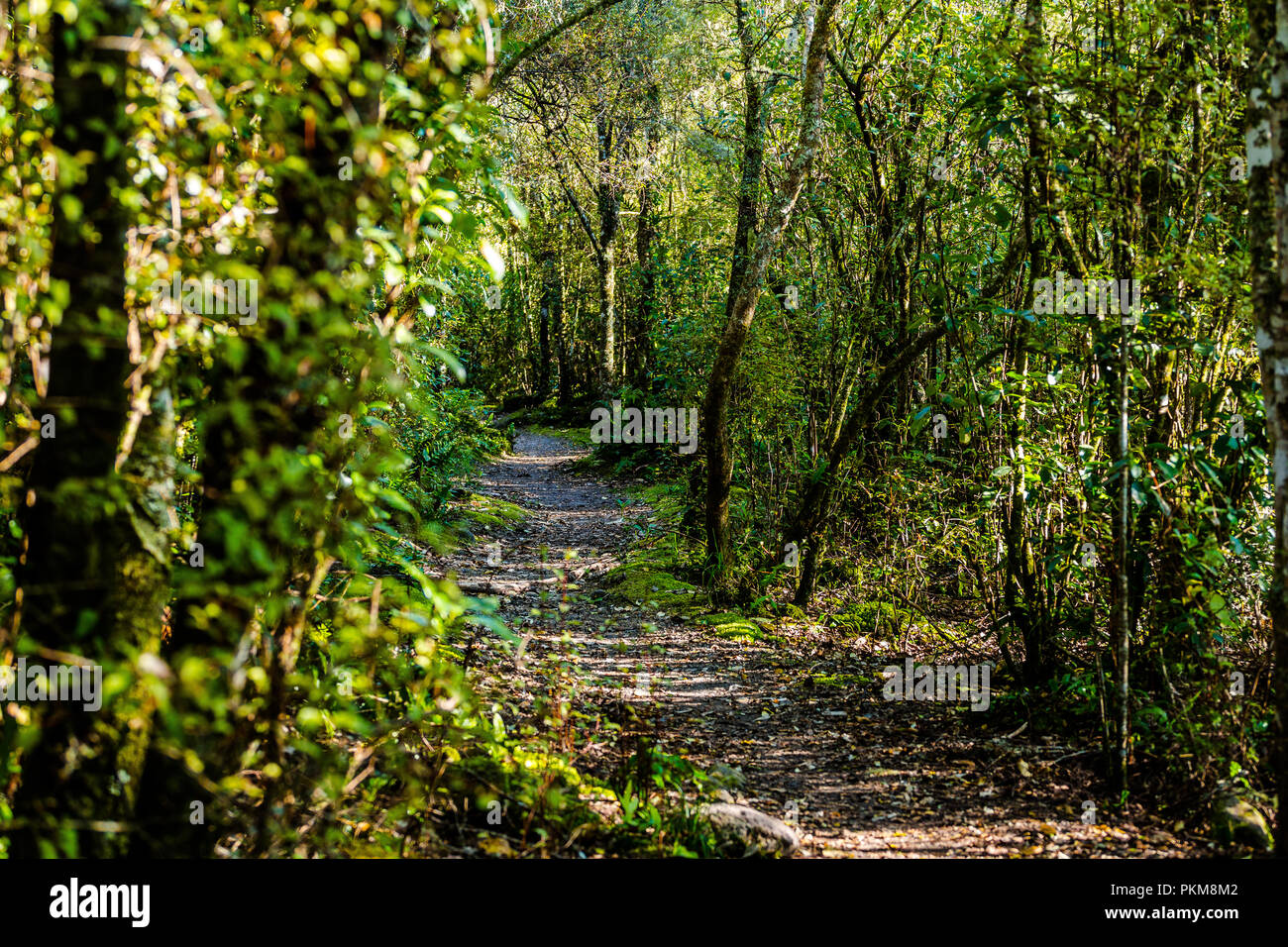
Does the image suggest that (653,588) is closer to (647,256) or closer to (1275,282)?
(1275,282)

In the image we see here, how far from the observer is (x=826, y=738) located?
560cm

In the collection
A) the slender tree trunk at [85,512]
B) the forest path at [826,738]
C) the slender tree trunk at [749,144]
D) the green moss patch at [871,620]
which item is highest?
the slender tree trunk at [749,144]

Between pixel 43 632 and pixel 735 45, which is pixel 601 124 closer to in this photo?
pixel 735 45

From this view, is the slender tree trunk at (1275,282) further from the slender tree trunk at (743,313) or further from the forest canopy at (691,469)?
the slender tree trunk at (743,313)

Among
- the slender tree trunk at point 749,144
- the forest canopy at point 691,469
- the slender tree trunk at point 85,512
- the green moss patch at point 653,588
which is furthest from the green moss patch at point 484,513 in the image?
the slender tree trunk at point 85,512

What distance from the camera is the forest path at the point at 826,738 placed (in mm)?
4152

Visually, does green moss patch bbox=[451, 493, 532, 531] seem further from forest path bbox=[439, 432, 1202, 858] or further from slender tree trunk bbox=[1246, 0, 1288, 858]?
slender tree trunk bbox=[1246, 0, 1288, 858]

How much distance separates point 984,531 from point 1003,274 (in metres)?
1.86

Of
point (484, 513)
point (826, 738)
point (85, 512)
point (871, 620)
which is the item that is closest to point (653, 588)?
point (871, 620)

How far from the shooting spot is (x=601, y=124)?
659 inches

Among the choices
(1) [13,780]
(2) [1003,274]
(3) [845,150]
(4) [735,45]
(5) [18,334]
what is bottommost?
(1) [13,780]

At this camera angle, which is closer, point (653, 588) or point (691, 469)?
point (653, 588)

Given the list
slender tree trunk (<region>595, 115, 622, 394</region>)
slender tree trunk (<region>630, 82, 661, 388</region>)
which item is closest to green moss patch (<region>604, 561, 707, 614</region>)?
slender tree trunk (<region>630, 82, 661, 388</region>)
